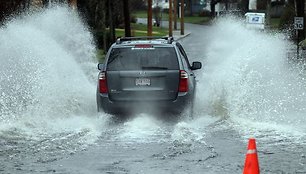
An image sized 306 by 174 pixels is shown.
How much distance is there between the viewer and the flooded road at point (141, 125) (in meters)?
9.41

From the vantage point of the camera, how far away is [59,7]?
31.0 meters

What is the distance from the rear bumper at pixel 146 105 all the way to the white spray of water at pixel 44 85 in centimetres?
45

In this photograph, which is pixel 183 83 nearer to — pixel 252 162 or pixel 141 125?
pixel 141 125

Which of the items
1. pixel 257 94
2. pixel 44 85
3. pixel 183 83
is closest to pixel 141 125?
pixel 183 83

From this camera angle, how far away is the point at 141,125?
12.8m

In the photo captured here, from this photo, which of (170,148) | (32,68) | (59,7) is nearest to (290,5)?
(59,7)

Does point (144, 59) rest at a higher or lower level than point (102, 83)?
higher

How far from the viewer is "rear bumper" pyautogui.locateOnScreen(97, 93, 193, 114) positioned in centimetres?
1306

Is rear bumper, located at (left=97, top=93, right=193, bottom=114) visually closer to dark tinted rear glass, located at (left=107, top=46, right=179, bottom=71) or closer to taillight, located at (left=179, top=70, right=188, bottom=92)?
taillight, located at (left=179, top=70, right=188, bottom=92)

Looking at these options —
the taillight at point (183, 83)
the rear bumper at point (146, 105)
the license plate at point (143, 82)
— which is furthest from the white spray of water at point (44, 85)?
the taillight at point (183, 83)

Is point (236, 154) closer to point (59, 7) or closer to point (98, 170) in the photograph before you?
point (98, 170)

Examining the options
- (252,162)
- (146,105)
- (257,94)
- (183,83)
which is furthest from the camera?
(257,94)

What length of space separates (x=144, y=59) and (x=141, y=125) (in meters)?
1.35

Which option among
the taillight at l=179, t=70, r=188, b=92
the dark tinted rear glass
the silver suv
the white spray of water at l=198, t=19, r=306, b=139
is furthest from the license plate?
the white spray of water at l=198, t=19, r=306, b=139
